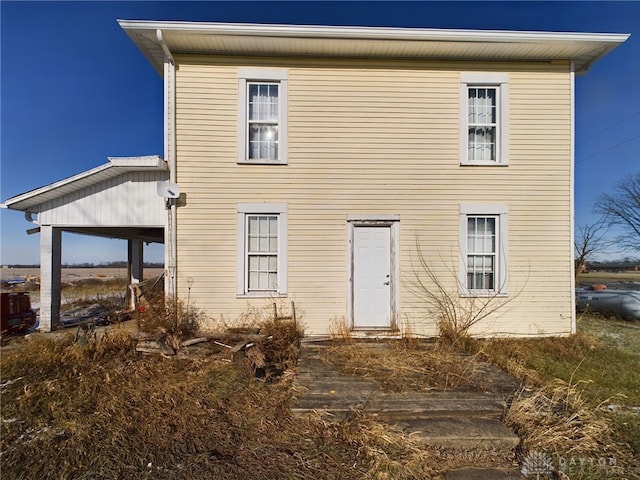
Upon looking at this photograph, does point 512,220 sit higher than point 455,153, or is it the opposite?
point 455,153

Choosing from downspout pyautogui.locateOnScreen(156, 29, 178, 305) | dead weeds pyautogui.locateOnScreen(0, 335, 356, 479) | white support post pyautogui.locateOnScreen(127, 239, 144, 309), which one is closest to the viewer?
dead weeds pyautogui.locateOnScreen(0, 335, 356, 479)

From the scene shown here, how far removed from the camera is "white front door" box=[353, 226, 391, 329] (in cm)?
602

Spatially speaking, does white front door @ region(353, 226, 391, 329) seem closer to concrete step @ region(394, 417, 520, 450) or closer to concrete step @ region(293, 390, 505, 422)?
concrete step @ region(293, 390, 505, 422)

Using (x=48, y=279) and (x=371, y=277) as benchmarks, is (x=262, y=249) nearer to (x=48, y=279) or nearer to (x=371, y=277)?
(x=371, y=277)

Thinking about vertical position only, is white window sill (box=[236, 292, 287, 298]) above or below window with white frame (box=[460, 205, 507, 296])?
below

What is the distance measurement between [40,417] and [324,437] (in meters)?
3.18

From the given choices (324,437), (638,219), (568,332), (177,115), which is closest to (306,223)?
(177,115)

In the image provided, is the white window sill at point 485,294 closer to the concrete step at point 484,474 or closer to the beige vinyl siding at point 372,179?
the beige vinyl siding at point 372,179

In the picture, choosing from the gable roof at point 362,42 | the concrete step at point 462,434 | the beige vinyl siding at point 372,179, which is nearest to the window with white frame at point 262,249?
the beige vinyl siding at point 372,179

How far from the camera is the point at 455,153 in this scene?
6152mm

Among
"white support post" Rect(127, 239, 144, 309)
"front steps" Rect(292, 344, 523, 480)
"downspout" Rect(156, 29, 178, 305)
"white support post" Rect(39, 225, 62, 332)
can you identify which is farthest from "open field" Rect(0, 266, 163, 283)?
"front steps" Rect(292, 344, 523, 480)

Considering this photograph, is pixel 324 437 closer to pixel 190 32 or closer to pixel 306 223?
pixel 306 223

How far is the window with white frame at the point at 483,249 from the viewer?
611cm

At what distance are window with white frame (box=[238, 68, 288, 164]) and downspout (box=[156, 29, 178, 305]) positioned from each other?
4.30 ft
